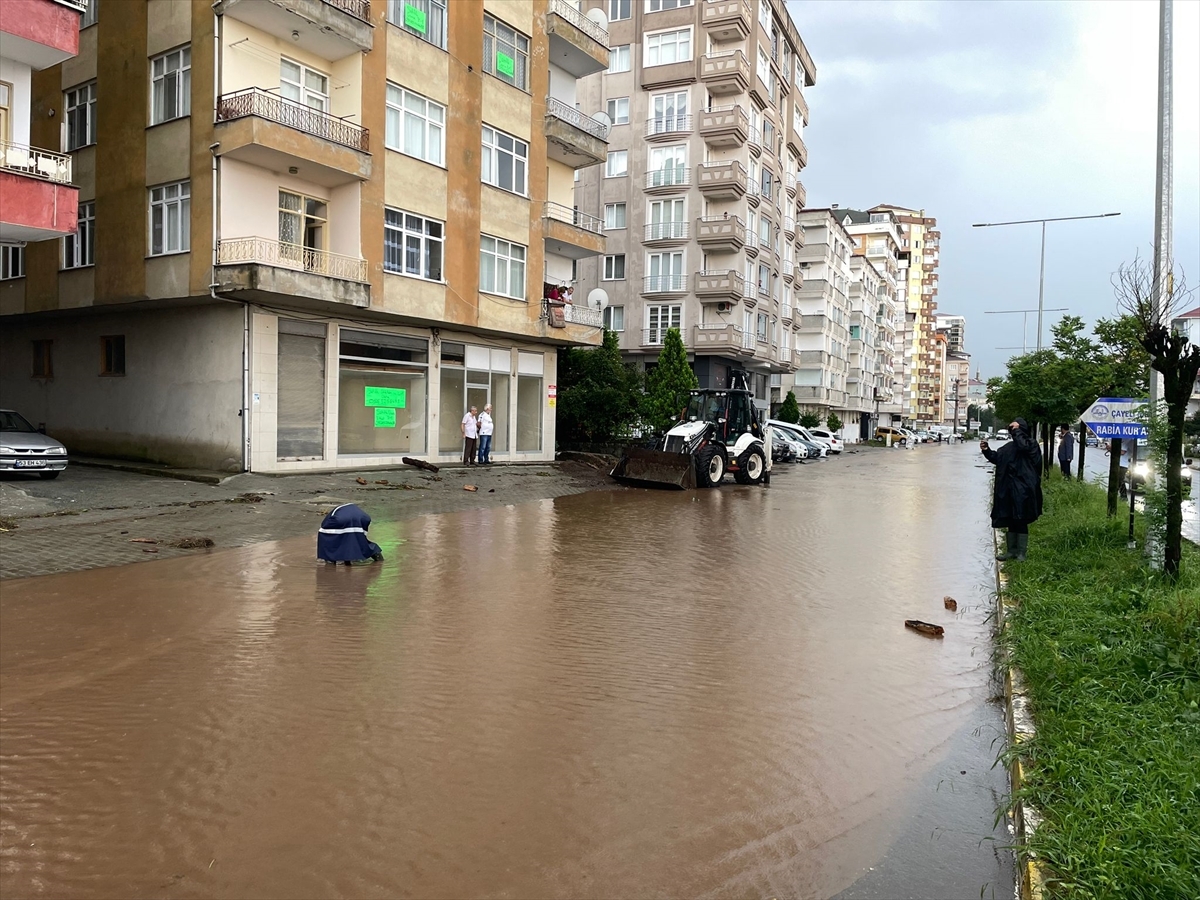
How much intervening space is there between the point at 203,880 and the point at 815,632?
18.8 ft

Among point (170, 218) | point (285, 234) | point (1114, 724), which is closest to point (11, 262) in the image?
point (170, 218)

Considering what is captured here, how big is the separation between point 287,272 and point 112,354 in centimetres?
765

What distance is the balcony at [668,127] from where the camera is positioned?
154ft

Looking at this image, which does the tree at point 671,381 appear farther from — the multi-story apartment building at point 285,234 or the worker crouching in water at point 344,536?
the worker crouching in water at point 344,536

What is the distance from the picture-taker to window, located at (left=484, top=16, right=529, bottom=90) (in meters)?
26.9

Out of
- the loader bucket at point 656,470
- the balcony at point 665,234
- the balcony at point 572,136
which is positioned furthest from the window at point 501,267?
the balcony at point 665,234

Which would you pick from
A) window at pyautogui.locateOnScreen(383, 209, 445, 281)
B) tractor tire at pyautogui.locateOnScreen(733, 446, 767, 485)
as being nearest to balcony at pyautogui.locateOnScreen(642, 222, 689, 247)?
tractor tire at pyautogui.locateOnScreen(733, 446, 767, 485)

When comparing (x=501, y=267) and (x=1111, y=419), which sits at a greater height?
(x=501, y=267)

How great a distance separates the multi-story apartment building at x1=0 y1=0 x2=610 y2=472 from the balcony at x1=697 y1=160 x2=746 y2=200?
19311 millimetres

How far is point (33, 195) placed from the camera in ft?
55.6

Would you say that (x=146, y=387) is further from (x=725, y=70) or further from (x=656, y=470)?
(x=725, y=70)

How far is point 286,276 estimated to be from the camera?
19.8 m

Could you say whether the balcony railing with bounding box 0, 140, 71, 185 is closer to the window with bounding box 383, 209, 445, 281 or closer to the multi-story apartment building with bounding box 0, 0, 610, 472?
the multi-story apartment building with bounding box 0, 0, 610, 472

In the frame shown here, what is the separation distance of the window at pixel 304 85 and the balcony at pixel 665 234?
86.6 ft
